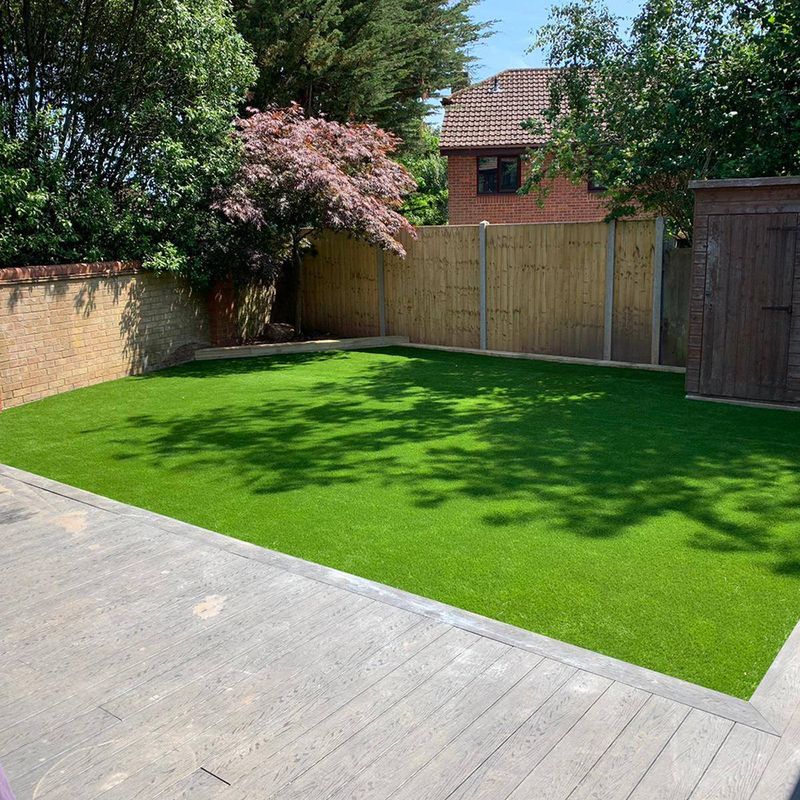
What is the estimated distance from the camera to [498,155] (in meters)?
22.4

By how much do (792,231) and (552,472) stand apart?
3.85 m

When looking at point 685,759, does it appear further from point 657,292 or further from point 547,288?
point 547,288

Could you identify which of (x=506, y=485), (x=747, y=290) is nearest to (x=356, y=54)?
(x=747, y=290)

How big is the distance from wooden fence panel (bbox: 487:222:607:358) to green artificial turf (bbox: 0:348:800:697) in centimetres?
110

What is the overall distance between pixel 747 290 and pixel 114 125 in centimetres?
859

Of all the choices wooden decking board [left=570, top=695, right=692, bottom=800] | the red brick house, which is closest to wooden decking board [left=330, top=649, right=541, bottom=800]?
wooden decking board [left=570, top=695, right=692, bottom=800]

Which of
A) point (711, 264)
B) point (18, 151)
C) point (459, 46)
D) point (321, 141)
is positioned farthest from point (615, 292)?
point (459, 46)

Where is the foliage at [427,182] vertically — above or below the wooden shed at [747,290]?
above

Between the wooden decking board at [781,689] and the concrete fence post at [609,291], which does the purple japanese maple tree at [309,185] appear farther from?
the wooden decking board at [781,689]

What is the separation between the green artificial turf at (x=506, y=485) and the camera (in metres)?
4.12

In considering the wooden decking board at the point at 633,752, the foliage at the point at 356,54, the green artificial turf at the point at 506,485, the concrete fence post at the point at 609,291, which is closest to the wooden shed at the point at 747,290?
the green artificial turf at the point at 506,485

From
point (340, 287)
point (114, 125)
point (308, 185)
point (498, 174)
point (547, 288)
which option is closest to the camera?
point (114, 125)

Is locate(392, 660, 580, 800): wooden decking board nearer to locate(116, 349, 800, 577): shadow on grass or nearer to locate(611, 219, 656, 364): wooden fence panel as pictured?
locate(116, 349, 800, 577): shadow on grass

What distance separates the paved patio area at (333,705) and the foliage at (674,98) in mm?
8039
